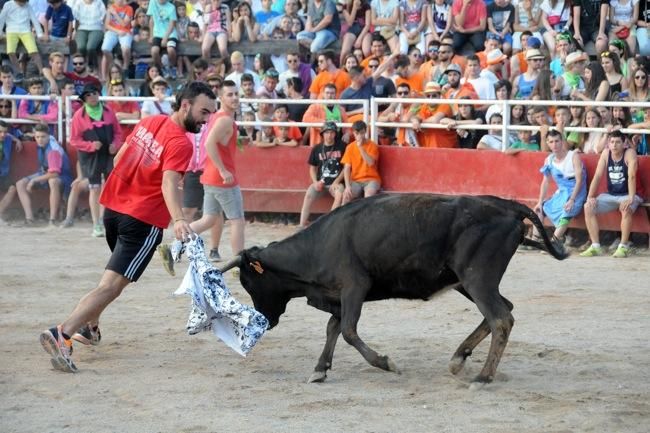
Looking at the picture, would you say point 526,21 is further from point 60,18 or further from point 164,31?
point 60,18

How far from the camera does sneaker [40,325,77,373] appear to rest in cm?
730

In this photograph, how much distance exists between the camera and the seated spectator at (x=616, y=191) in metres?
12.3

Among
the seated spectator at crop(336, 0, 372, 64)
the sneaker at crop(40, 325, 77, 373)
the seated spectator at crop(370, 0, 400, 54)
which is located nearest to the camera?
the sneaker at crop(40, 325, 77, 373)

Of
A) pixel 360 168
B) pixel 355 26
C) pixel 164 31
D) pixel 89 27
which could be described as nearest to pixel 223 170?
pixel 360 168

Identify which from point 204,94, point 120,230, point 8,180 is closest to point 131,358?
point 120,230

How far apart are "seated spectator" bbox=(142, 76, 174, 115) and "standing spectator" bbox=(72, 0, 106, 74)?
2.91 metres

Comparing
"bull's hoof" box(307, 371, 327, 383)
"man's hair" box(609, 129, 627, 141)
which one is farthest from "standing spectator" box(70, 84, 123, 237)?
"bull's hoof" box(307, 371, 327, 383)

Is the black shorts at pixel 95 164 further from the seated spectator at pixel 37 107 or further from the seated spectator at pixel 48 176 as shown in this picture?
the seated spectator at pixel 37 107

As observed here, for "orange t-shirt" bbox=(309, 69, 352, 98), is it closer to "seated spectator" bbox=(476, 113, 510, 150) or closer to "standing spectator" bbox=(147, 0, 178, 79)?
"seated spectator" bbox=(476, 113, 510, 150)

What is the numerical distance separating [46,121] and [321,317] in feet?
26.2

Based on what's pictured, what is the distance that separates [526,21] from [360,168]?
10.4ft

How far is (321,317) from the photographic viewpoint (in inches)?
364

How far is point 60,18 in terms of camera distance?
18.7 metres

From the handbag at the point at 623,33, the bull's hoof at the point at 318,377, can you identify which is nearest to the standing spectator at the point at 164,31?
the handbag at the point at 623,33
